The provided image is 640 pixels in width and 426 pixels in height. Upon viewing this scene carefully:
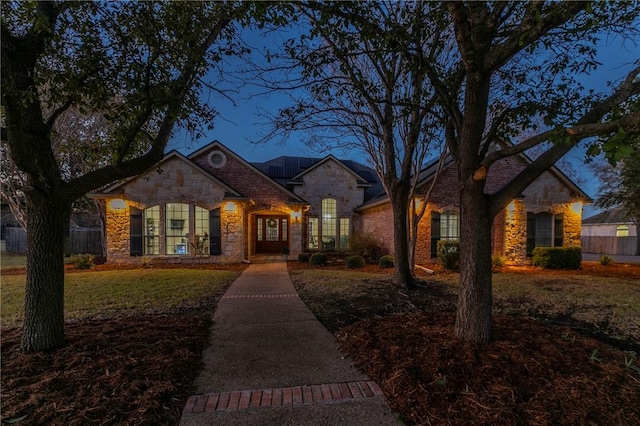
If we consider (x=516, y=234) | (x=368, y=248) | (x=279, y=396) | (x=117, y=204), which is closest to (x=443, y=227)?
(x=516, y=234)

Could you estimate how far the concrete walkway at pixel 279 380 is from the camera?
255cm

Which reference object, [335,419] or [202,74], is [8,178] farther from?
[335,419]

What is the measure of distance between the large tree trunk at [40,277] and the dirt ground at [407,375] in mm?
212

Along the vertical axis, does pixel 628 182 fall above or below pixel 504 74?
below

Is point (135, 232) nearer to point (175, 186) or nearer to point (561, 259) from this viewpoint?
point (175, 186)

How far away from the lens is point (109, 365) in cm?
332

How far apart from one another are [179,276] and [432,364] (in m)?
8.69

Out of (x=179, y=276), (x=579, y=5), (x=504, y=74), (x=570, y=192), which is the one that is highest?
(x=504, y=74)

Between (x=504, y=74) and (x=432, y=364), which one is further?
(x=504, y=74)

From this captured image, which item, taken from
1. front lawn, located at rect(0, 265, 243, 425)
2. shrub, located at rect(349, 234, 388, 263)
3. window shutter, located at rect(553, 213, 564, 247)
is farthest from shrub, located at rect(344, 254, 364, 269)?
window shutter, located at rect(553, 213, 564, 247)

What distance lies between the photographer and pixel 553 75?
5168 millimetres

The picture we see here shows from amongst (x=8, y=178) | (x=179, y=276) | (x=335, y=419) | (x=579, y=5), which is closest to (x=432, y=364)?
(x=335, y=419)

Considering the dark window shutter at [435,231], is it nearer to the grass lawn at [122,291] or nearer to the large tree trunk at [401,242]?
the large tree trunk at [401,242]

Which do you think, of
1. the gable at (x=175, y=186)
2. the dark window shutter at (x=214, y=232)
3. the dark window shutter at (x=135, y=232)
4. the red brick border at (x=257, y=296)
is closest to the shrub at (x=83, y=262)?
the dark window shutter at (x=135, y=232)
